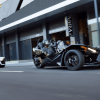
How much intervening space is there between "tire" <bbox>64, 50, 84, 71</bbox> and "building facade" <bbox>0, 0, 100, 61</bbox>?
6248 mm

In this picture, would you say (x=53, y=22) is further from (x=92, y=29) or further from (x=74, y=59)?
(x=74, y=59)

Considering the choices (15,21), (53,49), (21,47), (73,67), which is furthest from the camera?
(21,47)

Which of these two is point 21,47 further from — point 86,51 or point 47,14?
point 86,51

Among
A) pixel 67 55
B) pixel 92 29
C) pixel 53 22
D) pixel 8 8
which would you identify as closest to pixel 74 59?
pixel 67 55

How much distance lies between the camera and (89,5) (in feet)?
51.4

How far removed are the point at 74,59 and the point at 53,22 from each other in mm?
15485

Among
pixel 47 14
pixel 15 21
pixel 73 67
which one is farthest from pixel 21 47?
pixel 73 67

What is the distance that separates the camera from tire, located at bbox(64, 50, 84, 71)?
6.25 m

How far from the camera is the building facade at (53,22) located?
55.2 ft

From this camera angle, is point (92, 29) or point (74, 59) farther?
point (92, 29)

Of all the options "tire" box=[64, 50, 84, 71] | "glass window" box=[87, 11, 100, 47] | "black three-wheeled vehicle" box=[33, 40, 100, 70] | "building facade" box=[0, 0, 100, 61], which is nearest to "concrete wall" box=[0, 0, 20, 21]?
"building facade" box=[0, 0, 100, 61]

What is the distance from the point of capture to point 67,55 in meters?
6.71

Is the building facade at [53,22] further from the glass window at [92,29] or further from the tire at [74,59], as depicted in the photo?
the tire at [74,59]

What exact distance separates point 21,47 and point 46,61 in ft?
67.4
